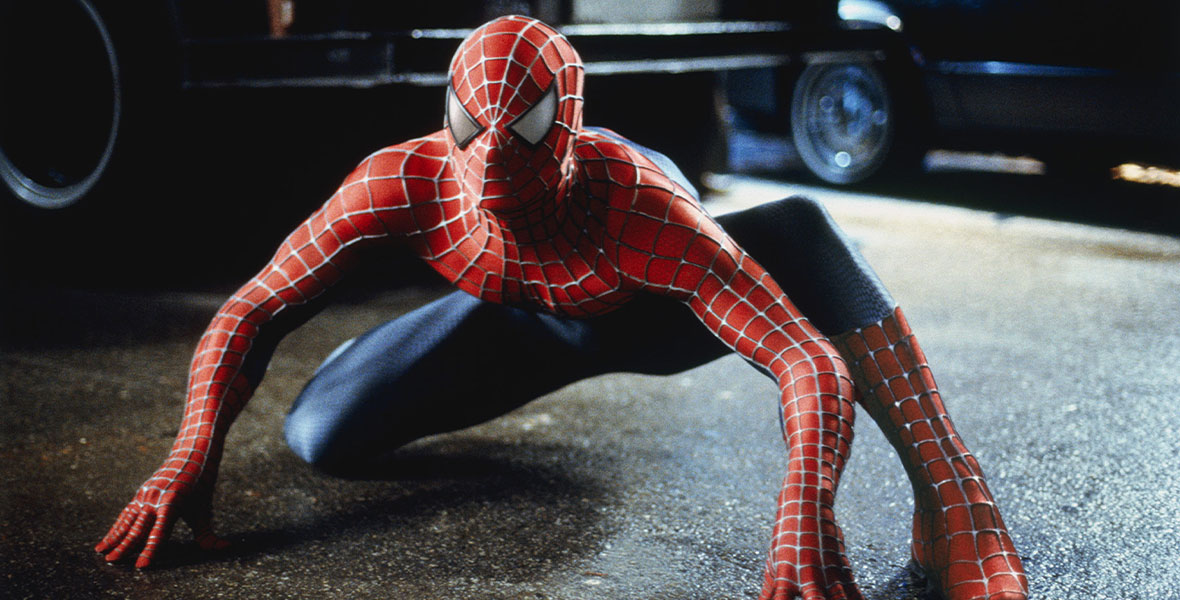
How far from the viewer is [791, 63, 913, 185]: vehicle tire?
5.32 m

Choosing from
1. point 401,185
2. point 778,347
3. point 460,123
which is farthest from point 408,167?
point 778,347

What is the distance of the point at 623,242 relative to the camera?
156cm

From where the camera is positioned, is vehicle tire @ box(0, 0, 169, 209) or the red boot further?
vehicle tire @ box(0, 0, 169, 209)

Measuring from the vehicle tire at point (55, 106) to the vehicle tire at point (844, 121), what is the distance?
351 cm

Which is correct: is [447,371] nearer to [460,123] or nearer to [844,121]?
[460,123]

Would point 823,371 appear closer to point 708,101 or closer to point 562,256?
point 562,256

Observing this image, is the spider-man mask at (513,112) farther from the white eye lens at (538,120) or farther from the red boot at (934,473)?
the red boot at (934,473)

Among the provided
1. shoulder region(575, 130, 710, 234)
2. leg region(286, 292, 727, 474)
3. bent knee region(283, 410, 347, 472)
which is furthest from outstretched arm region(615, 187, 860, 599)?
bent knee region(283, 410, 347, 472)

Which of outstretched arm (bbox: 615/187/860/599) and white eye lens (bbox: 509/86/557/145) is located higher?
white eye lens (bbox: 509/86/557/145)

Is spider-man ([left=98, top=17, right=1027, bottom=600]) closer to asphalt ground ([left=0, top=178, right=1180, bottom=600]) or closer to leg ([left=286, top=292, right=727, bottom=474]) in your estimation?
leg ([left=286, top=292, right=727, bottom=474])

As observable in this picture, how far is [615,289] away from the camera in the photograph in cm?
159

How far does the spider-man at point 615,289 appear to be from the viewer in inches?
56.0

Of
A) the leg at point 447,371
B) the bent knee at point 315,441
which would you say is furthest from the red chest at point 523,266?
the bent knee at point 315,441

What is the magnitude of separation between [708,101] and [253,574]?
10.7ft
